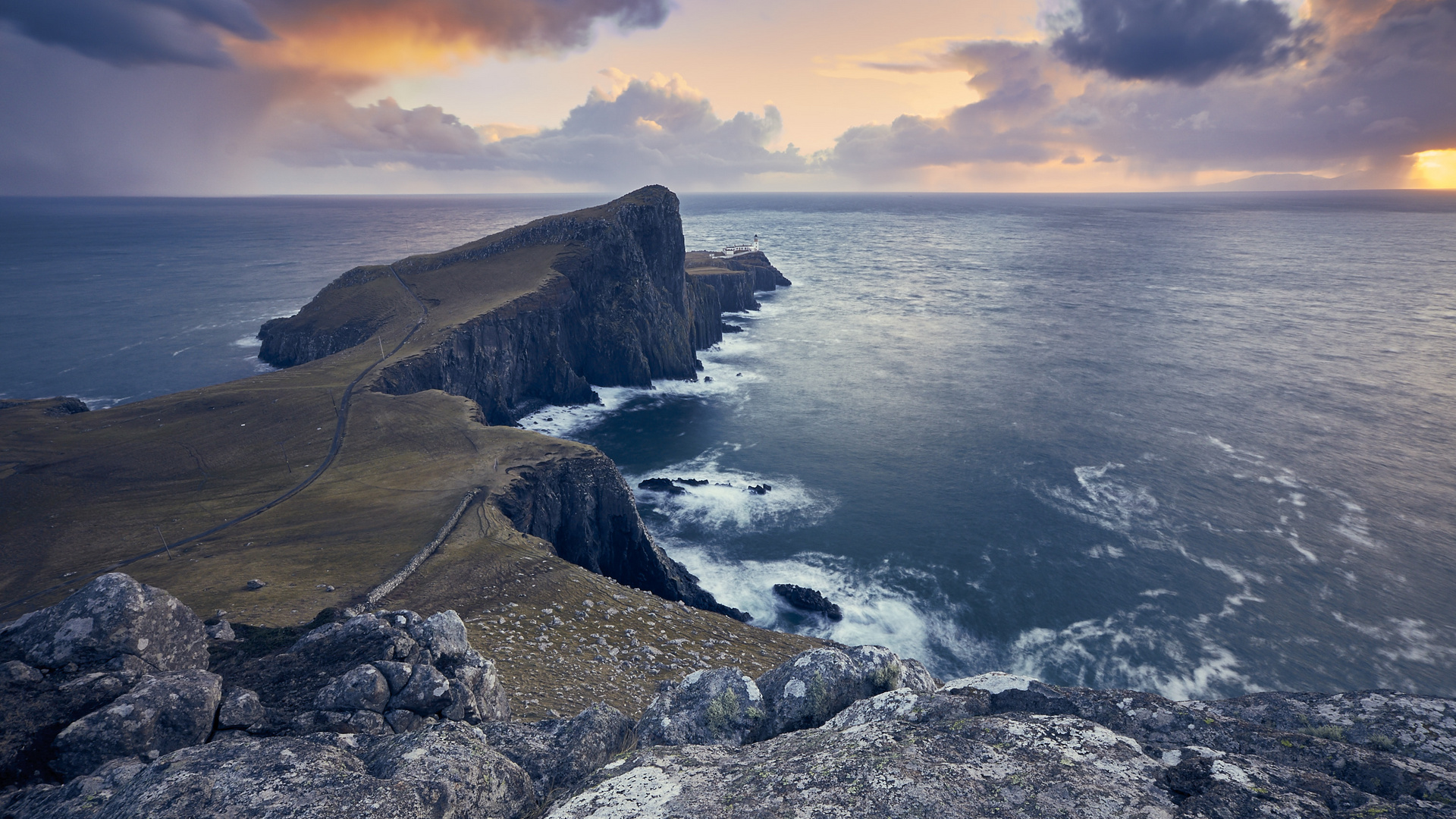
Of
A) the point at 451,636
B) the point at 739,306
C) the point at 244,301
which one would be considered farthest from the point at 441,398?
the point at 244,301

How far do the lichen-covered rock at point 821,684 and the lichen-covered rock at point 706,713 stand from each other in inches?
13.4

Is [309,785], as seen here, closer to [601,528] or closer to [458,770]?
[458,770]

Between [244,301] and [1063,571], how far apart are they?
176 meters

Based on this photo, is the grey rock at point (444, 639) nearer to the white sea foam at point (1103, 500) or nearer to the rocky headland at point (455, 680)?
the rocky headland at point (455, 680)

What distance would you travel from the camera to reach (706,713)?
40.6ft

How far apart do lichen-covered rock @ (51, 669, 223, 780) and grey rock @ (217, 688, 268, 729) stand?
0.20 m

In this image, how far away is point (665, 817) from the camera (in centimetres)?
885

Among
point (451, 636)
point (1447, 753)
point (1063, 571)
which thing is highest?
point (1447, 753)

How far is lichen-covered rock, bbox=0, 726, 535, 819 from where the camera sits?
8.87 metres

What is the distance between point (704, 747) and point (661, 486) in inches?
2144

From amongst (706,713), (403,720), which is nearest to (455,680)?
(403,720)

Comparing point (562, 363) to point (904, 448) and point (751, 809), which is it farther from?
point (751, 809)

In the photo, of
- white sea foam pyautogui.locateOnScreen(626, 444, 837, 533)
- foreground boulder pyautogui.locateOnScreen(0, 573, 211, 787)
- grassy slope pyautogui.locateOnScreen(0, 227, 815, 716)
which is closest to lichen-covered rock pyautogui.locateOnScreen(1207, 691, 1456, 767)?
grassy slope pyautogui.locateOnScreen(0, 227, 815, 716)

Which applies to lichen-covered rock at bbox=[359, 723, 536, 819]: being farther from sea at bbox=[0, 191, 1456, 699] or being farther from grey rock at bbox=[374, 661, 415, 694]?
sea at bbox=[0, 191, 1456, 699]
